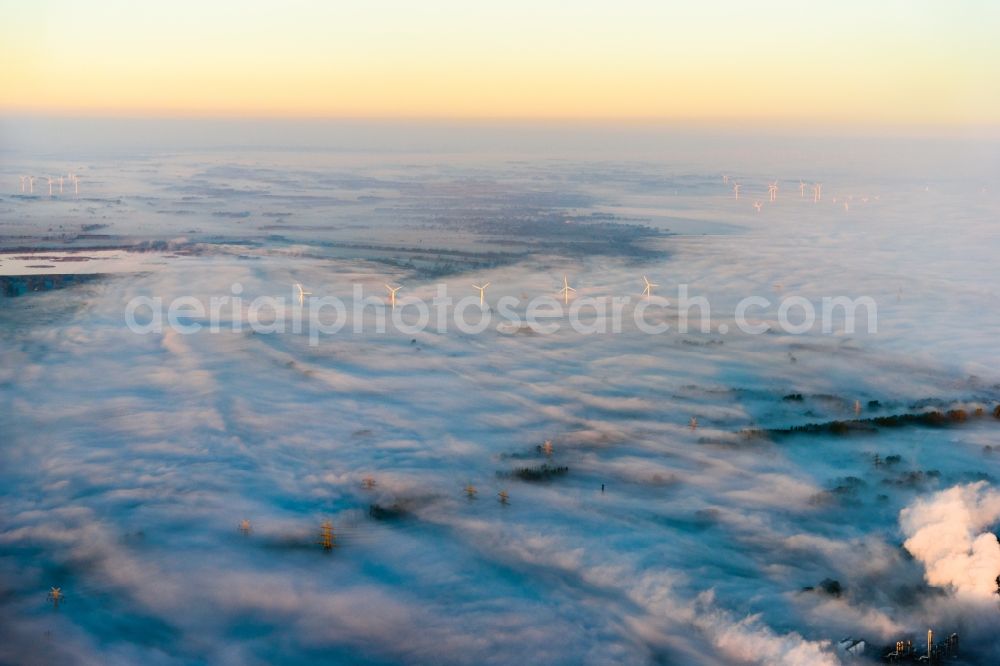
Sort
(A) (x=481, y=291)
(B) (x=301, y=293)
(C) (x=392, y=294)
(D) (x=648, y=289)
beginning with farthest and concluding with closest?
(D) (x=648, y=289) → (A) (x=481, y=291) → (B) (x=301, y=293) → (C) (x=392, y=294)

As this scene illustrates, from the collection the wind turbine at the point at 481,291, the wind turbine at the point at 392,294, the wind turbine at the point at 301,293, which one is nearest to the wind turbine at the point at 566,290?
the wind turbine at the point at 481,291

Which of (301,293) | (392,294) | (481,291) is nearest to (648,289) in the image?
(481,291)

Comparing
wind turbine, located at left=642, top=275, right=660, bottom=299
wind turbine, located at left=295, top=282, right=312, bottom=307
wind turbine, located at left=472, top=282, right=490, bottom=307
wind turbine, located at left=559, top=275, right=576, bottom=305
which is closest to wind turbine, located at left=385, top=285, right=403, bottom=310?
wind turbine, located at left=295, top=282, right=312, bottom=307

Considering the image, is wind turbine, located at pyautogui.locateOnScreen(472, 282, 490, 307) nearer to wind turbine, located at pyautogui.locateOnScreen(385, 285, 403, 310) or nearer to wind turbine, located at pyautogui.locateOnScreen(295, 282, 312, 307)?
wind turbine, located at pyautogui.locateOnScreen(385, 285, 403, 310)

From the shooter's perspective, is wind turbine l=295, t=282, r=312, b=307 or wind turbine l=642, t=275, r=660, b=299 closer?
wind turbine l=295, t=282, r=312, b=307

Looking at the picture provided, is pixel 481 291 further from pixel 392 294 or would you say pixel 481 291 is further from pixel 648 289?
pixel 648 289

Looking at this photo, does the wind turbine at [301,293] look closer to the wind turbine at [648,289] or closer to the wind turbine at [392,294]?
the wind turbine at [392,294]

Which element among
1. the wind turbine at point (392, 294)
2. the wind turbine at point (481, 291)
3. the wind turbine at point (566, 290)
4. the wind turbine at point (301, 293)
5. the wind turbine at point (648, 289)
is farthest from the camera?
the wind turbine at point (648, 289)

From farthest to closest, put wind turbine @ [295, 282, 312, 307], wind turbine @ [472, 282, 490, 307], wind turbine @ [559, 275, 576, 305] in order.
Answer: wind turbine @ [559, 275, 576, 305] < wind turbine @ [472, 282, 490, 307] < wind turbine @ [295, 282, 312, 307]

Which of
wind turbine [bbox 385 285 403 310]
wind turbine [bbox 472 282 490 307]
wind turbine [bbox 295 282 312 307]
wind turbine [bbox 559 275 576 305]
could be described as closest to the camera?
wind turbine [bbox 295 282 312 307]

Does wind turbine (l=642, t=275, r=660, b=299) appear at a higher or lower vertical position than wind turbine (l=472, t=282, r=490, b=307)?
higher

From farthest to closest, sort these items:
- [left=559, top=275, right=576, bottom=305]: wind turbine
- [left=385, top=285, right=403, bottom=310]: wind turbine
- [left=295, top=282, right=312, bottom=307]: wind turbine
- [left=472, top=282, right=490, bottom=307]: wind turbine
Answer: [left=559, top=275, right=576, bottom=305]: wind turbine
[left=472, top=282, right=490, bottom=307]: wind turbine
[left=385, top=285, right=403, bottom=310]: wind turbine
[left=295, top=282, right=312, bottom=307]: wind turbine

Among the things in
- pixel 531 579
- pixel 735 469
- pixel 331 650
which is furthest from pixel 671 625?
pixel 735 469
